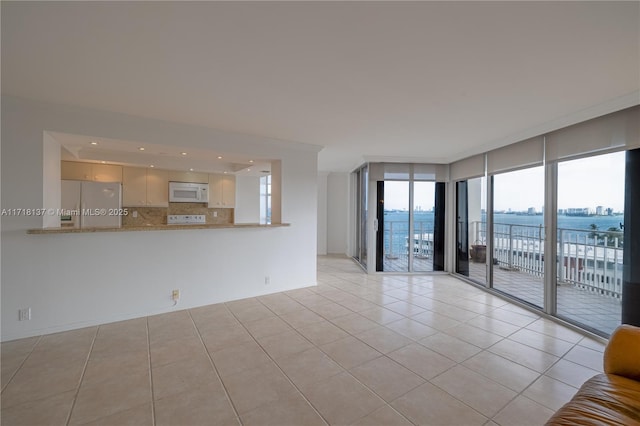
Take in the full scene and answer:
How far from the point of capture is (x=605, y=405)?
1.32 metres

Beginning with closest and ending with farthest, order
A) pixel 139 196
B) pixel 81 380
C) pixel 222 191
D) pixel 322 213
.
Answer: pixel 81 380 → pixel 139 196 → pixel 222 191 → pixel 322 213

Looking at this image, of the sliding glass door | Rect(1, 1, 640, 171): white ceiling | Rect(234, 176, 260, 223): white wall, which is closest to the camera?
Rect(1, 1, 640, 171): white ceiling

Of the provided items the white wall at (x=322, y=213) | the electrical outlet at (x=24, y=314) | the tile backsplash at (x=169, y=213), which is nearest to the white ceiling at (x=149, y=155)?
the tile backsplash at (x=169, y=213)

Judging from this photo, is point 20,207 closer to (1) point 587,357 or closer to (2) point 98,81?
(2) point 98,81

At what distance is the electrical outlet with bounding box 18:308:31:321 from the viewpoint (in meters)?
2.79

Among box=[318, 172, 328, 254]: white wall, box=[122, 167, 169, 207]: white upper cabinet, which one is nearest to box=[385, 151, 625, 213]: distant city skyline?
box=[318, 172, 328, 254]: white wall

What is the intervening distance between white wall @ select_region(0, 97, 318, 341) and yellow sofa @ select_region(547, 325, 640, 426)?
3.73 meters

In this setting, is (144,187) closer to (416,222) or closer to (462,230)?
(416,222)

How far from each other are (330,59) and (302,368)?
2.48 m

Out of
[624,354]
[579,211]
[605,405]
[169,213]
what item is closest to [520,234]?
[579,211]

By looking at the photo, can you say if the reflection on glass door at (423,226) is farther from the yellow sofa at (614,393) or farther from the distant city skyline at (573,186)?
the yellow sofa at (614,393)

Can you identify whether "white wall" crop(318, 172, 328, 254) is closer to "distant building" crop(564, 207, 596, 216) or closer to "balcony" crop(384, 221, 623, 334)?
"balcony" crop(384, 221, 623, 334)

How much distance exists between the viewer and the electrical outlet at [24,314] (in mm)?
2791

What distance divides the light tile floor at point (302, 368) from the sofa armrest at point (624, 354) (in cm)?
51
